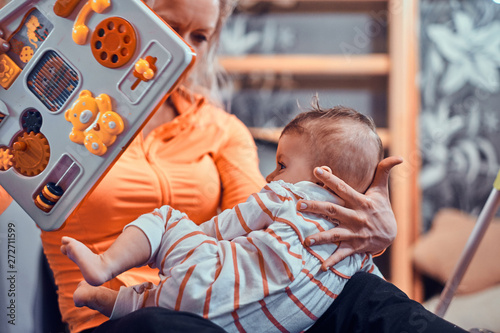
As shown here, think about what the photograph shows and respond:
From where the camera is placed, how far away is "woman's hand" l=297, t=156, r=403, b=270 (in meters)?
0.45

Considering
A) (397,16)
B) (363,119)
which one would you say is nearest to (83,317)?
(363,119)

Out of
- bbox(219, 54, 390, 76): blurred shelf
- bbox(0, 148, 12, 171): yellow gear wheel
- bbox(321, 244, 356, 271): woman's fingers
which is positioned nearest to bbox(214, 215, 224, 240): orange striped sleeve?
bbox(321, 244, 356, 271): woman's fingers

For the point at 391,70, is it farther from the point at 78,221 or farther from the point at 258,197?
the point at 78,221

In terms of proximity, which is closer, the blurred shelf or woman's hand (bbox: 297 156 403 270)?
woman's hand (bbox: 297 156 403 270)

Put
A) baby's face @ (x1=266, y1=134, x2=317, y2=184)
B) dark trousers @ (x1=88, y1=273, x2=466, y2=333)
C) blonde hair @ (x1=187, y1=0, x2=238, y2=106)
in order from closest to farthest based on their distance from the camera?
1. dark trousers @ (x1=88, y1=273, x2=466, y2=333)
2. baby's face @ (x1=266, y1=134, x2=317, y2=184)
3. blonde hair @ (x1=187, y1=0, x2=238, y2=106)

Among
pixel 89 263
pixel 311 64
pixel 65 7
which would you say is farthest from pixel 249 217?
pixel 311 64

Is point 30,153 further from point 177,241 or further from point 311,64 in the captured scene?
point 311,64

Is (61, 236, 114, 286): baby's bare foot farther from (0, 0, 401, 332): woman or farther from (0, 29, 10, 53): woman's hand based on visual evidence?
(0, 29, 10, 53): woman's hand

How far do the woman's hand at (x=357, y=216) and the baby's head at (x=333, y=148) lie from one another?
0.01 metres

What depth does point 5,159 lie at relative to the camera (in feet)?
1.54

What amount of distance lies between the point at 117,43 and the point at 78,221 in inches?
7.7

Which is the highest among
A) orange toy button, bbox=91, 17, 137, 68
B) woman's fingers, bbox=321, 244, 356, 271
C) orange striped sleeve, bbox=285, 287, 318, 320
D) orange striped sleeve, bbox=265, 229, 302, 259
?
orange toy button, bbox=91, 17, 137, 68

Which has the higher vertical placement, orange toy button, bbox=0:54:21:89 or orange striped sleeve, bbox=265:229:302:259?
orange toy button, bbox=0:54:21:89

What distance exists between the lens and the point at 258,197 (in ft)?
1.50
